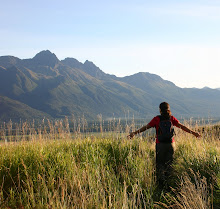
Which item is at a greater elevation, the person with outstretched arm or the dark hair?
the dark hair

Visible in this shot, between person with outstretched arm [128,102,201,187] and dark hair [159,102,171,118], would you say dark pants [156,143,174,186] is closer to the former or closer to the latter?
person with outstretched arm [128,102,201,187]

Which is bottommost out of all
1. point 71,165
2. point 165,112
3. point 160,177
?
point 160,177

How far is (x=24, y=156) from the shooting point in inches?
226

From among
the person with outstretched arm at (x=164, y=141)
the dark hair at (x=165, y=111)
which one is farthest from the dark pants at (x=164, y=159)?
the dark hair at (x=165, y=111)

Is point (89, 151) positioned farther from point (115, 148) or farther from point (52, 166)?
point (52, 166)

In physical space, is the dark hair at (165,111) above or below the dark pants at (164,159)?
above

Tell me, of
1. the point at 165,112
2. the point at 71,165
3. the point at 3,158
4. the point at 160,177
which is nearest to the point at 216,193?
the point at 160,177

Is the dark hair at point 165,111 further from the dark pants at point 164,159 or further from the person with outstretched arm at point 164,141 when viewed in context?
the dark pants at point 164,159

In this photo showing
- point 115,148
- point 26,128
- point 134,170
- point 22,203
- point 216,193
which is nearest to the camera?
point 22,203

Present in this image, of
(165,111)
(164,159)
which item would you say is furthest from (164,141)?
(165,111)

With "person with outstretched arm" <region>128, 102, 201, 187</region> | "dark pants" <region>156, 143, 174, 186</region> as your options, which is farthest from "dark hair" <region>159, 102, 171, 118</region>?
"dark pants" <region>156, 143, 174, 186</region>

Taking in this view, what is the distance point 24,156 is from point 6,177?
0.64 meters

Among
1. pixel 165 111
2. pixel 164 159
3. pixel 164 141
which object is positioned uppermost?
pixel 165 111

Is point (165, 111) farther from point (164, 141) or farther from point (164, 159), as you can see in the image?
point (164, 159)
